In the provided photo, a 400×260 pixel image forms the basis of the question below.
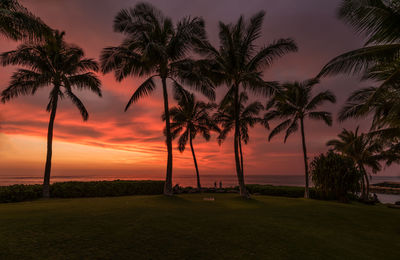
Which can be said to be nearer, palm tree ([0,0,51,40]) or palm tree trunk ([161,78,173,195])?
palm tree ([0,0,51,40])

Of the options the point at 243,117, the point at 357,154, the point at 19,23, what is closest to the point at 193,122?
the point at 243,117

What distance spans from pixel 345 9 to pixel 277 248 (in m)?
8.27

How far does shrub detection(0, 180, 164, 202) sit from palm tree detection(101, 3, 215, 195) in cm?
636

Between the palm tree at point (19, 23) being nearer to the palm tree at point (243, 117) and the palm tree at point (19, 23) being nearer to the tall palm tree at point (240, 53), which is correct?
the tall palm tree at point (240, 53)

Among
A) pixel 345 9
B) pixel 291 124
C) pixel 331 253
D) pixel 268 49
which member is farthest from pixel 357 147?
pixel 331 253

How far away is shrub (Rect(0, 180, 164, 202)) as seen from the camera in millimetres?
12759

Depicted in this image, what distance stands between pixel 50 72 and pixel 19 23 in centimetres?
769

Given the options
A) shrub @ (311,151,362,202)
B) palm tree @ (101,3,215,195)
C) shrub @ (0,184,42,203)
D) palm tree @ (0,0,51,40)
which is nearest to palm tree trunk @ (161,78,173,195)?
palm tree @ (101,3,215,195)

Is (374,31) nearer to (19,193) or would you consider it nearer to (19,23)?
(19,23)

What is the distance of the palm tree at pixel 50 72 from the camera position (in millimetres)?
14602

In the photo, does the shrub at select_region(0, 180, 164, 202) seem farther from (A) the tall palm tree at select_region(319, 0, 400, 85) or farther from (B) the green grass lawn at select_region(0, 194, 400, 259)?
(A) the tall palm tree at select_region(319, 0, 400, 85)

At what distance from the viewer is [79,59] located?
16.5 meters

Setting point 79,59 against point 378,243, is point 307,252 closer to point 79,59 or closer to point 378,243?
point 378,243

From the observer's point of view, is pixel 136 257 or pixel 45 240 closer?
pixel 136 257
